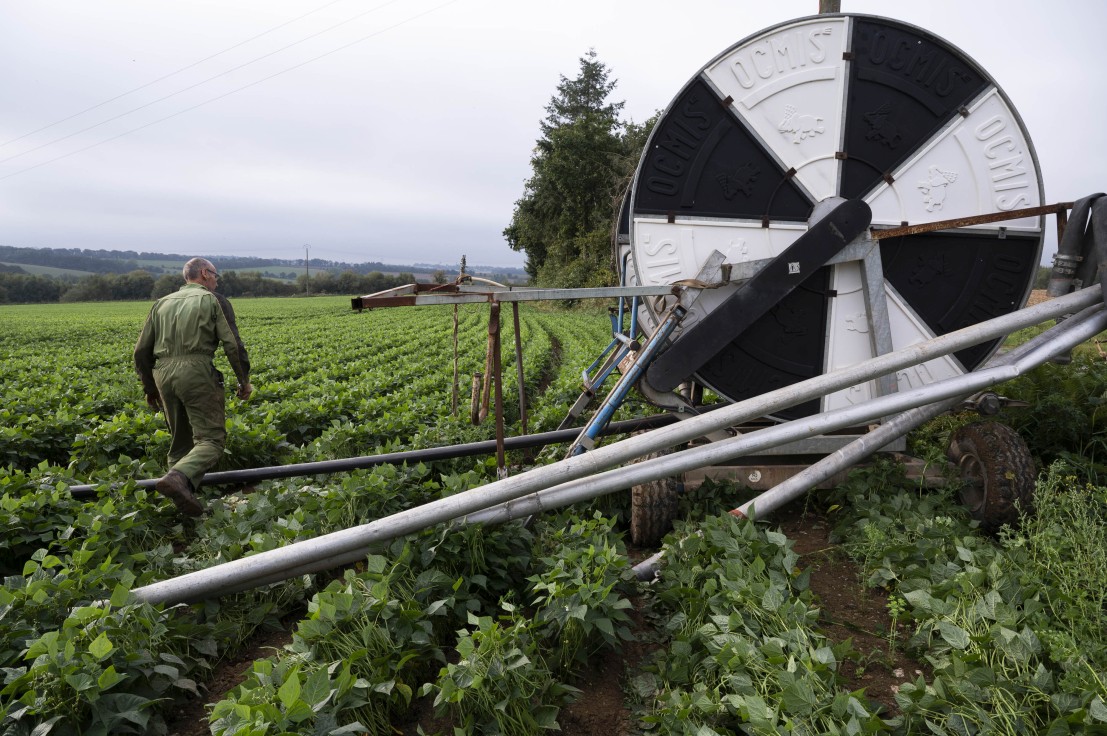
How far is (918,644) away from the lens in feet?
9.66

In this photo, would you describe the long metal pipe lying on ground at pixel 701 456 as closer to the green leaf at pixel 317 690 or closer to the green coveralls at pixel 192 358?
the green leaf at pixel 317 690

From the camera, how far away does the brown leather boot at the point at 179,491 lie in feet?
15.6

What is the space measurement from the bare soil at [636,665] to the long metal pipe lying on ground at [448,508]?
0.38 meters

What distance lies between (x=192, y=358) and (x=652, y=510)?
363 cm

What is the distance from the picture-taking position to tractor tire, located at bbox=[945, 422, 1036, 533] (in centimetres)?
412

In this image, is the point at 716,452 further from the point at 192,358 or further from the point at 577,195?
the point at 577,195

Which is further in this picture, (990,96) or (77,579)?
(990,96)

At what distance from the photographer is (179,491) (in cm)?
477

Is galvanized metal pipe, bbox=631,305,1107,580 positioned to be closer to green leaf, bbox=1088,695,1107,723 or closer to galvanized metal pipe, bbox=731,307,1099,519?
galvanized metal pipe, bbox=731,307,1099,519

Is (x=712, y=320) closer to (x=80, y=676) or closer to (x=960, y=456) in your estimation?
(x=960, y=456)

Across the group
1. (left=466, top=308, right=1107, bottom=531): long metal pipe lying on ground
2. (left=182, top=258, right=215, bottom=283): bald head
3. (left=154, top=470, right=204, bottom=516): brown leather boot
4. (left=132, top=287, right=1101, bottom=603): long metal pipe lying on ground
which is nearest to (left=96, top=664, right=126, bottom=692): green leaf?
(left=132, top=287, right=1101, bottom=603): long metal pipe lying on ground

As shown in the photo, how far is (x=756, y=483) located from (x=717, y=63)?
279 cm

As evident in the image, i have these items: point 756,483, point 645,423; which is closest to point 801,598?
point 756,483

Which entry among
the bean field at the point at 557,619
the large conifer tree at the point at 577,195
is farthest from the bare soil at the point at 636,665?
the large conifer tree at the point at 577,195
